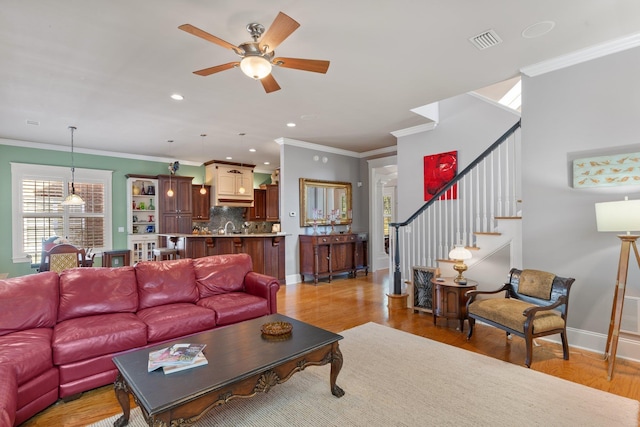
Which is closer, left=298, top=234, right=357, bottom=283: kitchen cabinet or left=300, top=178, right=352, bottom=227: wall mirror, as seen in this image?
left=298, top=234, right=357, bottom=283: kitchen cabinet

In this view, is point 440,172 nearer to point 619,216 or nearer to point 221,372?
point 619,216

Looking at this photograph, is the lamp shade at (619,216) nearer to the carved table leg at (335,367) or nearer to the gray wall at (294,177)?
the carved table leg at (335,367)

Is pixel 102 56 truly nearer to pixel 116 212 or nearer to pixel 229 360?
pixel 229 360

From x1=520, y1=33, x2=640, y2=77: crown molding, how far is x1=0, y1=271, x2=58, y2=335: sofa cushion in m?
5.21

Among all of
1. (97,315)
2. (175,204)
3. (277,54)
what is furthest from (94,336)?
(175,204)

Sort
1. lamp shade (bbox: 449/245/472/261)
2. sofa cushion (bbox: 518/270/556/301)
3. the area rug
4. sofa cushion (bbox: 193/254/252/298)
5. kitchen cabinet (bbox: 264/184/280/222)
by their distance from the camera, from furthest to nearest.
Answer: kitchen cabinet (bbox: 264/184/280/222) → lamp shade (bbox: 449/245/472/261) → sofa cushion (bbox: 193/254/252/298) → sofa cushion (bbox: 518/270/556/301) → the area rug

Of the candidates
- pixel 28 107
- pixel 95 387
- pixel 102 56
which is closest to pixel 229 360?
pixel 95 387

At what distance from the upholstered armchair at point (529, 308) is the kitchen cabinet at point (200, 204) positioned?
23.8 ft

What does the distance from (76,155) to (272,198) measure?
4856 mm

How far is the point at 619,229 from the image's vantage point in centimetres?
248

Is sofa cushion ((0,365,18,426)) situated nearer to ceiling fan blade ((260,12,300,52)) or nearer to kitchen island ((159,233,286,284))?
ceiling fan blade ((260,12,300,52))

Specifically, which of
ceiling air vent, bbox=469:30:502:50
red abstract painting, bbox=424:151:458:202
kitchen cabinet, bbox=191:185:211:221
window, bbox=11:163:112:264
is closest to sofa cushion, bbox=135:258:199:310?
ceiling air vent, bbox=469:30:502:50

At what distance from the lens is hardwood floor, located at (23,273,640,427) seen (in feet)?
7.32

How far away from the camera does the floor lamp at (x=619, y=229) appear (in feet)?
7.99
